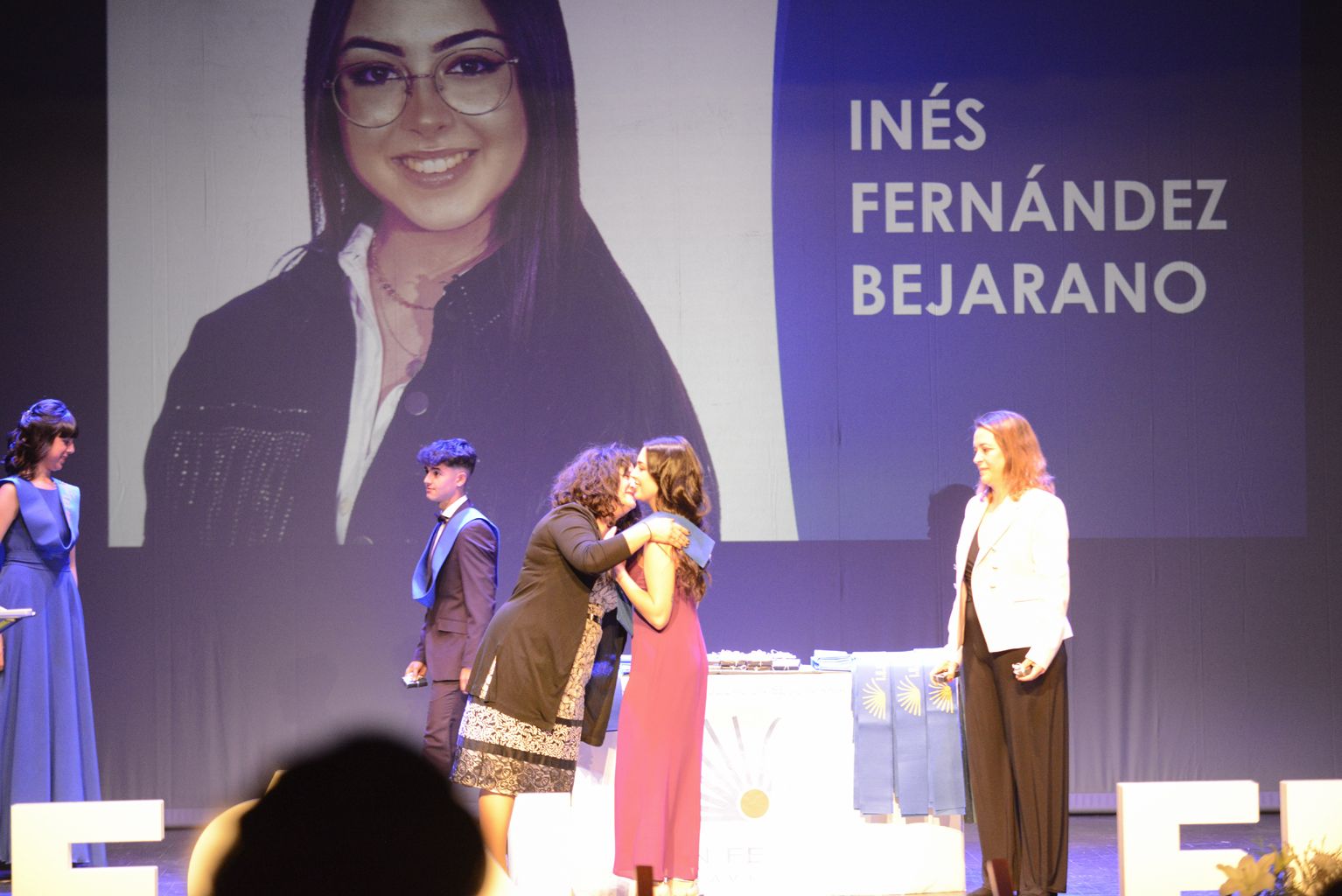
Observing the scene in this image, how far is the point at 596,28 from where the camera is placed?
613 cm

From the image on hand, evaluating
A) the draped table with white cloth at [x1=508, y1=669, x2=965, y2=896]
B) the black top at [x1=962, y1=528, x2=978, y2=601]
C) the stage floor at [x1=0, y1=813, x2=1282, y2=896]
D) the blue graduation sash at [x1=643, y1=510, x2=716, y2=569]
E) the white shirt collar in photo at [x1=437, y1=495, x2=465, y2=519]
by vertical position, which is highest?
the white shirt collar in photo at [x1=437, y1=495, x2=465, y2=519]

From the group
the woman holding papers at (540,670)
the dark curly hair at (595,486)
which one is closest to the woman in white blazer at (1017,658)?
the woman holding papers at (540,670)

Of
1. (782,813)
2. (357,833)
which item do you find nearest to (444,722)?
(782,813)

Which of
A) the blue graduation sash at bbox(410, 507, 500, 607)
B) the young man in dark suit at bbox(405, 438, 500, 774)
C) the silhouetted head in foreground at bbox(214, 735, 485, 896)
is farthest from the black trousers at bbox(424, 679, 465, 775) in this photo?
the silhouetted head in foreground at bbox(214, 735, 485, 896)

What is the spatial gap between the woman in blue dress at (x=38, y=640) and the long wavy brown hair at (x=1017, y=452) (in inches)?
125

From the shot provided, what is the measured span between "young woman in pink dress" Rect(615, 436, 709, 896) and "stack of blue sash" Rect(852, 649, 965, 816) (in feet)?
2.16

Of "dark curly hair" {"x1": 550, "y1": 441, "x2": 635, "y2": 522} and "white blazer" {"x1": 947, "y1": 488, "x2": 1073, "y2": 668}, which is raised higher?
"dark curly hair" {"x1": 550, "y1": 441, "x2": 635, "y2": 522}

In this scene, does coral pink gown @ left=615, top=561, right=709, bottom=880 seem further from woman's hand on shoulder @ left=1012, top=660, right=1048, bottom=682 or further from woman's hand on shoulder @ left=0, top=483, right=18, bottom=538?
woman's hand on shoulder @ left=0, top=483, right=18, bottom=538

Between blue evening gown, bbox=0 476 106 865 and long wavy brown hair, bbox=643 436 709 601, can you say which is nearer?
long wavy brown hair, bbox=643 436 709 601

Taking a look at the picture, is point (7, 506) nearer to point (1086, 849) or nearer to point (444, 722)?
point (444, 722)

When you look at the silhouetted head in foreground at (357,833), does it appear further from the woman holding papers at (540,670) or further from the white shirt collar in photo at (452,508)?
the white shirt collar in photo at (452,508)

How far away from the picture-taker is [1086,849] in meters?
5.27

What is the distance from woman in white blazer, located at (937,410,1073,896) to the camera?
13.1ft

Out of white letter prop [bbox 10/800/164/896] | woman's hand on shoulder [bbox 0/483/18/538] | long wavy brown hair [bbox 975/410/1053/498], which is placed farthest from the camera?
woman's hand on shoulder [bbox 0/483/18/538]
